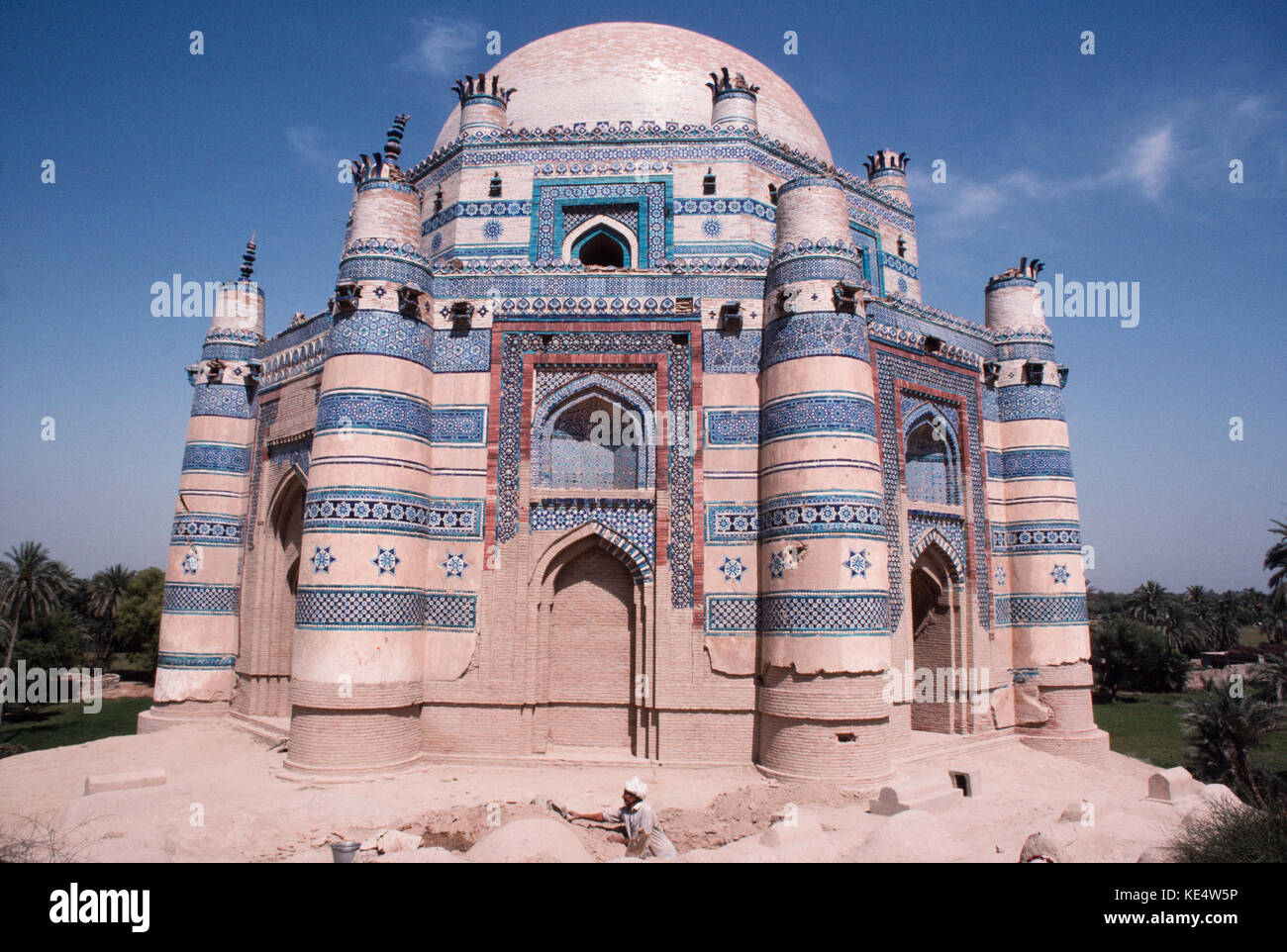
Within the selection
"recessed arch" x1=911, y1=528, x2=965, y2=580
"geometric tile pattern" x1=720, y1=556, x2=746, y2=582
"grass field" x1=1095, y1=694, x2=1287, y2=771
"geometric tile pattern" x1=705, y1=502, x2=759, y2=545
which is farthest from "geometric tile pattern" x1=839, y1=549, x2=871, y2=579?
"grass field" x1=1095, y1=694, x2=1287, y2=771

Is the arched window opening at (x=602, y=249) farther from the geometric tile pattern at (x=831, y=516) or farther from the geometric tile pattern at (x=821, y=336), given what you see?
the geometric tile pattern at (x=831, y=516)

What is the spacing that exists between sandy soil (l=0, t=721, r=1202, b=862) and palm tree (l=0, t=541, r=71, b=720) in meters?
27.0

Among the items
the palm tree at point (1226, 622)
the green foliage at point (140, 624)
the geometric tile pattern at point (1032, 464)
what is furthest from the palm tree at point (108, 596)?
the palm tree at point (1226, 622)

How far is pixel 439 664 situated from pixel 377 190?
728 centimetres

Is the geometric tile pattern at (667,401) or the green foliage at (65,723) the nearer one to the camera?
the geometric tile pattern at (667,401)

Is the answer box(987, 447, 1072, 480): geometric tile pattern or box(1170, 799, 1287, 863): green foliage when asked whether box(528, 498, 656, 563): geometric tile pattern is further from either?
box(1170, 799, 1287, 863): green foliage

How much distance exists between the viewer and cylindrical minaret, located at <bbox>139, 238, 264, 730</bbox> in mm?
15969

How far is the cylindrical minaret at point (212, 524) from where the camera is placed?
52.4 ft

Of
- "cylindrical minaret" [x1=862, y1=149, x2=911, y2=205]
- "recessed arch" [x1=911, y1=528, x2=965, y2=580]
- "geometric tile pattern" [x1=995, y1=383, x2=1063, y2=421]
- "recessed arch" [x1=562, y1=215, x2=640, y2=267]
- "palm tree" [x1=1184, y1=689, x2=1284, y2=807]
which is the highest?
"cylindrical minaret" [x1=862, y1=149, x2=911, y2=205]

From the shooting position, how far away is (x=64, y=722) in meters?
33.7

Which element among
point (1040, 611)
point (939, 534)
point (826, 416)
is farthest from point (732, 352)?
point (1040, 611)

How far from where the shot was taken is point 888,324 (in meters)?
14.4

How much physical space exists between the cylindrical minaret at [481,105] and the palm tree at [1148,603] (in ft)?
153
